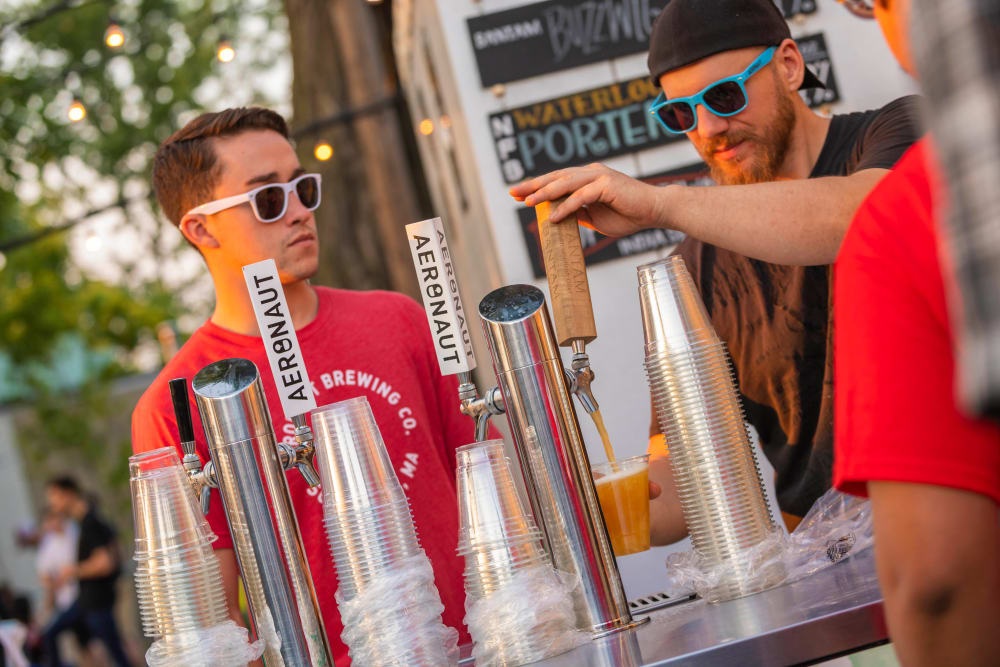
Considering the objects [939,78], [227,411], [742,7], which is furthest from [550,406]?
[742,7]

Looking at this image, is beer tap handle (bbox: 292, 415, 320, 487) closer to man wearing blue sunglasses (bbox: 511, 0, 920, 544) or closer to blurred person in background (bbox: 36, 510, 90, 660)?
man wearing blue sunglasses (bbox: 511, 0, 920, 544)

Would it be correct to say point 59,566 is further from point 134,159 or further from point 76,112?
point 76,112

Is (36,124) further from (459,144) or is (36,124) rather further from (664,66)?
(664,66)

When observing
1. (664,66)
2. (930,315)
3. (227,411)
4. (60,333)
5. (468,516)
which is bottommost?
(468,516)

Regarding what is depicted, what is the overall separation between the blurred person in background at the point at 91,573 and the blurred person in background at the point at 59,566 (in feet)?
0.56

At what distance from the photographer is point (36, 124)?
9.15 metres

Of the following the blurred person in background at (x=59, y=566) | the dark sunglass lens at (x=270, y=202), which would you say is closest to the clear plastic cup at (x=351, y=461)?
the dark sunglass lens at (x=270, y=202)

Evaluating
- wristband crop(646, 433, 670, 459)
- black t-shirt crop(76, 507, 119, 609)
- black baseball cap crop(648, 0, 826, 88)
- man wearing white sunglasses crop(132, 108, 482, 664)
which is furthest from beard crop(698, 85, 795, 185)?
black t-shirt crop(76, 507, 119, 609)

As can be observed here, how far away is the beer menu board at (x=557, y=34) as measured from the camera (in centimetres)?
356

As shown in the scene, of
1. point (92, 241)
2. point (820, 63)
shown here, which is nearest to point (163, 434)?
point (820, 63)

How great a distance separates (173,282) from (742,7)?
11944mm

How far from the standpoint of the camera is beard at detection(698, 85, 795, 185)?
2135 mm

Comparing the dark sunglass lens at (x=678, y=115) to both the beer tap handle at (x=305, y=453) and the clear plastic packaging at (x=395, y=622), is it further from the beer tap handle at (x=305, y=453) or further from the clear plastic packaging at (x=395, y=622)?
the clear plastic packaging at (x=395, y=622)

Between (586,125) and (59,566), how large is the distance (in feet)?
24.7
